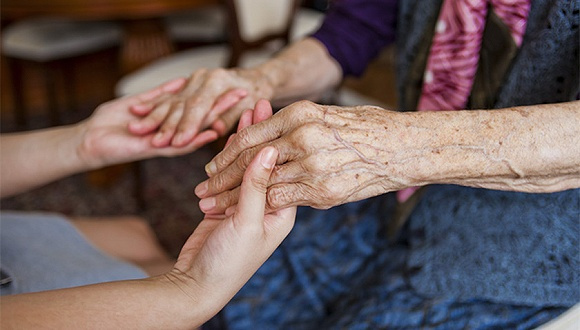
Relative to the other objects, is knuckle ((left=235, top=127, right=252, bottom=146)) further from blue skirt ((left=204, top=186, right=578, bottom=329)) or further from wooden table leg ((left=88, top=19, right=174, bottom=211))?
wooden table leg ((left=88, top=19, right=174, bottom=211))

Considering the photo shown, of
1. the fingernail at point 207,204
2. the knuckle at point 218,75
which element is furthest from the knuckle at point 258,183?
the knuckle at point 218,75

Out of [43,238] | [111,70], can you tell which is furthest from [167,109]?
[111,70]

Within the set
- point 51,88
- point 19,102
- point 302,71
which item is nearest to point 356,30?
point 302,71

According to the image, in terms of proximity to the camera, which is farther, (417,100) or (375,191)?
(417,100)

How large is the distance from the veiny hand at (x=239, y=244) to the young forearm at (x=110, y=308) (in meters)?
0.02

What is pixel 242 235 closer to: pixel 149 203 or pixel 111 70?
A: pixel 149 203

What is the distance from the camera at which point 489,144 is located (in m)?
0.74

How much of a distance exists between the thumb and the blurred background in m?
1.55

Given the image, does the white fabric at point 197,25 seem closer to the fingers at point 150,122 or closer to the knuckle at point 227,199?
the fingers at point 150,122

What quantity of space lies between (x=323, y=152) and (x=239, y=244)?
0.17 m

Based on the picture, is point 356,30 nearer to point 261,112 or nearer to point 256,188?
point 261,112

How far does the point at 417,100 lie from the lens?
1.15m

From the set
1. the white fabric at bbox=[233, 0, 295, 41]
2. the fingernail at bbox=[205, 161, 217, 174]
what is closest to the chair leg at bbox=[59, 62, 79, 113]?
the white fabric at bbox=[233, 0, 295, 41]

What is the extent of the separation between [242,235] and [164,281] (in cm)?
→ 14
